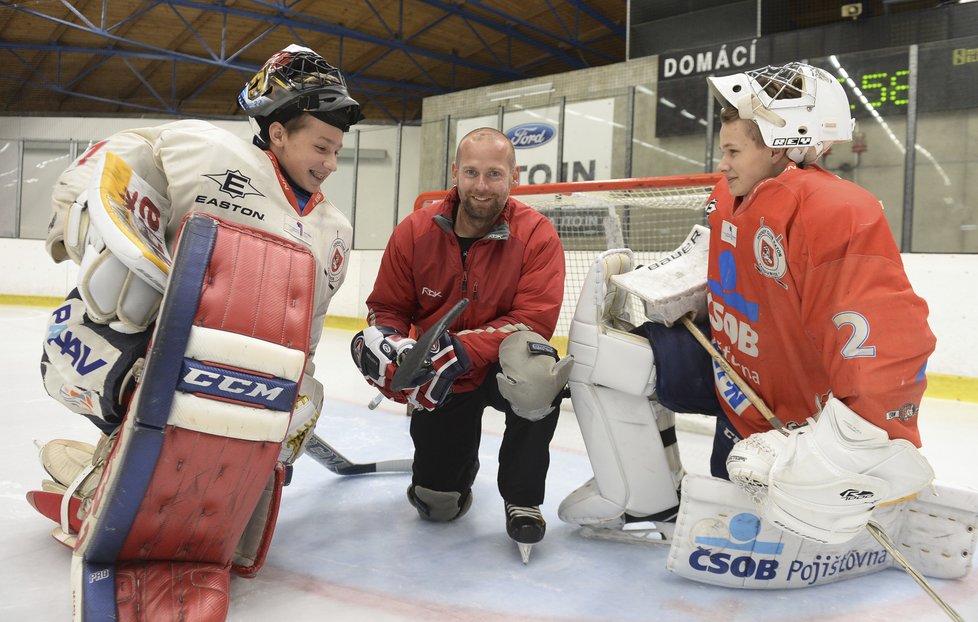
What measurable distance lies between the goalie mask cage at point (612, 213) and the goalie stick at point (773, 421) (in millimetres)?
1285

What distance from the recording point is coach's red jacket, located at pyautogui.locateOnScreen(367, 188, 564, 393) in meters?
1.65

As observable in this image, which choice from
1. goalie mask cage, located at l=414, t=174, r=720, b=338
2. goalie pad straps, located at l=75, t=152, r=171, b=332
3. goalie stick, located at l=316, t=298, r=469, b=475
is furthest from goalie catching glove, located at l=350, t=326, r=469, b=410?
goalie mask cage, located at l=414, t=174, r=720, b=338

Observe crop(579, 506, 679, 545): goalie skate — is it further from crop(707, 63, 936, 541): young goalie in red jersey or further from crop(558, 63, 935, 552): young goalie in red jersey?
crop(707, 63, 936, 541): young goalie in red jersey

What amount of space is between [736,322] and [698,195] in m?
1.71

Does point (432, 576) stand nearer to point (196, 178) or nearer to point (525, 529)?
point (525, 529)

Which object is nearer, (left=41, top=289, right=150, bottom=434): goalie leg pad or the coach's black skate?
(left=41, top=289, right=150, bottom=434): goalie leg pad

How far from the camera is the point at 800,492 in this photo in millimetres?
1088

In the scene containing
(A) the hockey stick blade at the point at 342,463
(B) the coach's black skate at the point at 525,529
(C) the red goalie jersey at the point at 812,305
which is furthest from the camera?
(A) the hockey stick blade at the point at 342,463

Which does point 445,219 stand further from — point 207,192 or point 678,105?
point 678,105

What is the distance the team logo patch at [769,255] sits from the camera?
1.21 m

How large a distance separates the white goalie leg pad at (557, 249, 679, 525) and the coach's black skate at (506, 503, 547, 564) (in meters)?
0.16

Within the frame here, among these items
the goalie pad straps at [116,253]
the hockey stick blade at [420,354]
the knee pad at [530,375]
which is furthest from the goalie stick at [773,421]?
the goalie pad straps at [116,253]

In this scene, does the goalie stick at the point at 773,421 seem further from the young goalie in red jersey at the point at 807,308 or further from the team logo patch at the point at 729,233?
the team logo patch at the point at 729,233

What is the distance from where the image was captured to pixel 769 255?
1237 mm
